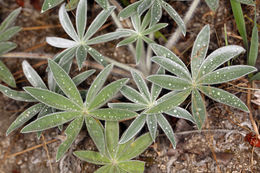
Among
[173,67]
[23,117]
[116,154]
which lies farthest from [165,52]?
[23,117]

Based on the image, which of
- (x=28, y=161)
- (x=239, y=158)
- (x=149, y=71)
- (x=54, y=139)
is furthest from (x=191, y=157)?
(x=28, y=161)

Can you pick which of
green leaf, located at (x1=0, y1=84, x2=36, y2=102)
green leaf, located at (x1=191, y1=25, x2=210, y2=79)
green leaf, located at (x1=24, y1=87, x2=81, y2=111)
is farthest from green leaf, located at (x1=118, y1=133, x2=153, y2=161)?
green leaf, located at (x1=0, y1=84, x2=36, y2=102)

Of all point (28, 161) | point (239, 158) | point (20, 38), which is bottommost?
point (239, 158)

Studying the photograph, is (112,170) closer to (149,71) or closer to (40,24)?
(149,71)

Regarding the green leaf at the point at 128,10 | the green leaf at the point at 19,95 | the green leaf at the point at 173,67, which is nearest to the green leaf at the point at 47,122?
the green leaf at the point at 19,95

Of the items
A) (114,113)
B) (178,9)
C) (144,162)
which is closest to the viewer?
(114,113)

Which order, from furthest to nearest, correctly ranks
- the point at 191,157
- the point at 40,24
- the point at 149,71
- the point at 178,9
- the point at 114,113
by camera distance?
the point at 40,24, the point at 178,9, the point at 149,71, the point at 191,157, the point at 114,113

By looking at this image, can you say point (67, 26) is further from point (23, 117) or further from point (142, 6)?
point (23, 117)
